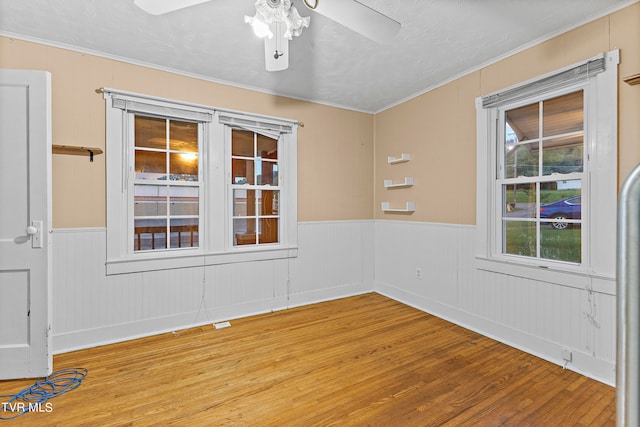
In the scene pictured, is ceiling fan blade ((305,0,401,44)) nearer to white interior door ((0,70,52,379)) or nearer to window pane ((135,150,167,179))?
white interior door ((0,70,52,379))

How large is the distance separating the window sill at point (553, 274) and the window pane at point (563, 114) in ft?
3.64

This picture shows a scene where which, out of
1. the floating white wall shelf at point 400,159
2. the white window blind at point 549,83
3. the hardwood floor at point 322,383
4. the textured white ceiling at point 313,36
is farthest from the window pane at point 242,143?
the white window blind at point 549,83

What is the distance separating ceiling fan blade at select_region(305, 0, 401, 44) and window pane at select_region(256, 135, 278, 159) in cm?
208

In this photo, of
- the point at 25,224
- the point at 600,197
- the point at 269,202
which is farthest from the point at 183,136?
the point at 600,197

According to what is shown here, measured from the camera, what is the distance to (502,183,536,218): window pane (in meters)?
2.70

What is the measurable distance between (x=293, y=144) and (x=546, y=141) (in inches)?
100

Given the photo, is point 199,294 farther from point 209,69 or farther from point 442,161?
point 442,161

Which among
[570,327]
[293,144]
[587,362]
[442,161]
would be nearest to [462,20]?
[442,161]

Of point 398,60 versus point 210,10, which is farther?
point 398,60

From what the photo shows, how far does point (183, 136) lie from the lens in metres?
3.23

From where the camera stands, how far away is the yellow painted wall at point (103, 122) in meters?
2.63

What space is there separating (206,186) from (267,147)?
891 millimetres

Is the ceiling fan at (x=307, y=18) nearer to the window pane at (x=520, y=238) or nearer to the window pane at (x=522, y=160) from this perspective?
the window pane at (x=522, y=160)

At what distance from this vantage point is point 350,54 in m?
2.74
